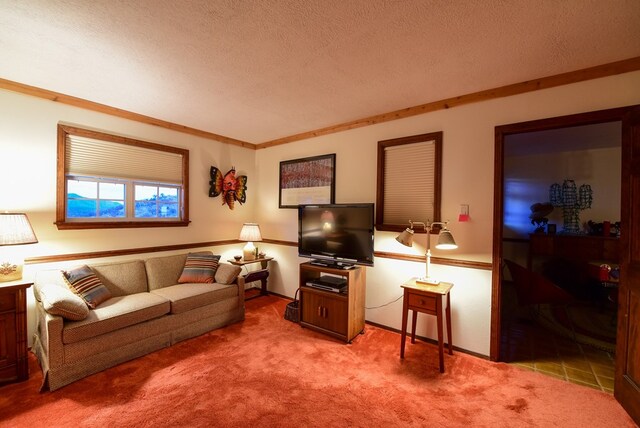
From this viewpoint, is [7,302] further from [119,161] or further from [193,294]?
[119,161]

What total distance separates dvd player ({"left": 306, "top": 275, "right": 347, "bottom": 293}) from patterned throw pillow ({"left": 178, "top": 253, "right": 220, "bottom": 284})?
1218 mm

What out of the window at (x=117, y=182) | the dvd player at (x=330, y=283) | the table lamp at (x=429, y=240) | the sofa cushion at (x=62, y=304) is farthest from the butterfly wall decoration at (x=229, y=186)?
the table lamp at (x=429, y=240)

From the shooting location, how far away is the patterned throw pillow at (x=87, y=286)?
2481mm

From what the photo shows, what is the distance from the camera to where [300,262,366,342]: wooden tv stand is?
2.86m

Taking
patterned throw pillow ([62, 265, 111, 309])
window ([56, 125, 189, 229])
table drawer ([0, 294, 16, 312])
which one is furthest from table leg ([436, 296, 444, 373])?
table drawer ([0, 294, 16, 312])

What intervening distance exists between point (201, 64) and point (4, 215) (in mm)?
2004

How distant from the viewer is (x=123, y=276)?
2936 mm

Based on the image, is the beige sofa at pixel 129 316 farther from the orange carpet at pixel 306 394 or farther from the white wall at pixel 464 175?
the white wall at pixel 464 175

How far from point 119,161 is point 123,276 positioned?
133 centimetres

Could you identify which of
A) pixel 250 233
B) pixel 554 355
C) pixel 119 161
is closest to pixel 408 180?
pixel 554 355

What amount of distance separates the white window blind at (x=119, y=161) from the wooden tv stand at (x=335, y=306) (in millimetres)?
2225

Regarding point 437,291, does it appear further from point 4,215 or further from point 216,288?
point 4,215

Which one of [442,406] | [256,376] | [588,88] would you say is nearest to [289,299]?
[256,376]

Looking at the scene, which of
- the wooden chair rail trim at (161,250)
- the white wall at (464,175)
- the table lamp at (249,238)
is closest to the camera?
the white wall at (464,175)
